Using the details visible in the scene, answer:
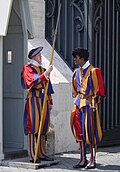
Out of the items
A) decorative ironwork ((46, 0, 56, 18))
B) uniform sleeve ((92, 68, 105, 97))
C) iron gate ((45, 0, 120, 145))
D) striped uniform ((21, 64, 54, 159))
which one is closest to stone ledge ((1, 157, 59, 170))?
striped uniform ((21, 64, 54, 159))

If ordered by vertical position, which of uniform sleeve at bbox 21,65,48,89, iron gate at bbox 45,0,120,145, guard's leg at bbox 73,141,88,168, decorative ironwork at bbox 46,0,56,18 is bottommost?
guard's leg at bbox 73,141,88,168

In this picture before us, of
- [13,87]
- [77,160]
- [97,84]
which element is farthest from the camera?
[13,87]

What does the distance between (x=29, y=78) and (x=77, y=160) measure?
1852mm

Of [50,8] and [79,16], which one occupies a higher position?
[50,8]

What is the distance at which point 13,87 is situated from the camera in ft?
35.6

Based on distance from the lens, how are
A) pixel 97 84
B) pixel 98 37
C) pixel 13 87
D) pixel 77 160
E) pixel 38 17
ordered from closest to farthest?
pixel 97 84 < pixel 77 160 < pixel 13 87 < pixel 98 37 < pixel 38 17

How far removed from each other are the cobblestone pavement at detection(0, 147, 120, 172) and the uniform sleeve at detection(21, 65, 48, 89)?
130 cm

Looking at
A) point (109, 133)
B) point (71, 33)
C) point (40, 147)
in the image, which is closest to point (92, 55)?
point (71, 33)

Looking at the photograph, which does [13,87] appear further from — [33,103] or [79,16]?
[79,16]

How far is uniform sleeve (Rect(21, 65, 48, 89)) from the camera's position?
9555 millimetres

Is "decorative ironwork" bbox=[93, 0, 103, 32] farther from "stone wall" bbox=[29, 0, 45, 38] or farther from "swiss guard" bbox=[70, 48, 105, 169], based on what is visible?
"swiss guard" bbox=[70, 48, 105, 169]

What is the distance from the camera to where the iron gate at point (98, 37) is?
11945mm

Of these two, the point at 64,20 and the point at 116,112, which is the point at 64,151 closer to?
the point at 116,112

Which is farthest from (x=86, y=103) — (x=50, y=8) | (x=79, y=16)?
(x=50, y=8)
